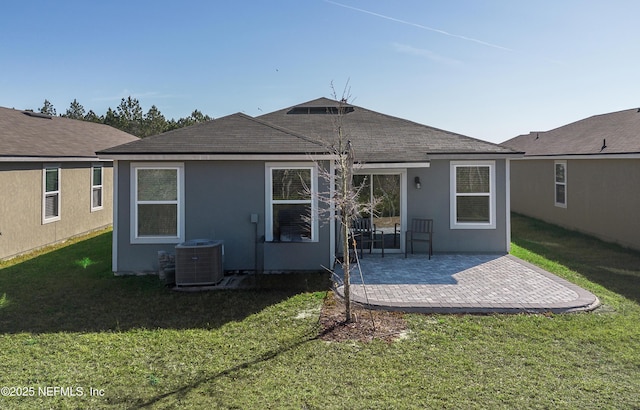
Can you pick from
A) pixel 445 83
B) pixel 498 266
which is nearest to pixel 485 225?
pixel 498 266

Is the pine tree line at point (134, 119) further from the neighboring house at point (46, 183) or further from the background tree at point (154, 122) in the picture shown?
the neighboring house at point (46, 183)

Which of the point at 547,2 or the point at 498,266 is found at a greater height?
the point at 547,2

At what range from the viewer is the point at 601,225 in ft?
41.9

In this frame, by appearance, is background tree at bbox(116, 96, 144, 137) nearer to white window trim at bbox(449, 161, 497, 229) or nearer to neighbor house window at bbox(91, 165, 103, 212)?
neighbor house window at bbox(91, 165, 103, 212)

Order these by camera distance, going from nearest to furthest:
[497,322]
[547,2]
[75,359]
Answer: [75,359]
[497,322]
[547,2]

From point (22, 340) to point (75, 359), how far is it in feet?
3.70

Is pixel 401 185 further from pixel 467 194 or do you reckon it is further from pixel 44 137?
pixel 44 137

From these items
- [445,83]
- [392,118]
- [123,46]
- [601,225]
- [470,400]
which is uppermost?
[123,46]

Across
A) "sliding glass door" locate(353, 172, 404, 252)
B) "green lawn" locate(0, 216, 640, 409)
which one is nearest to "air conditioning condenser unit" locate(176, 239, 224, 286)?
"green lawn" locate(0, 216, 640, 409)

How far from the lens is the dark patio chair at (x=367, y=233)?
1029cm

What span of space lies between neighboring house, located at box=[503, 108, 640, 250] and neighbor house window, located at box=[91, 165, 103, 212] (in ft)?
52.1

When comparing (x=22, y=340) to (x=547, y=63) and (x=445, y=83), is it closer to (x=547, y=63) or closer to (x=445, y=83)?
(x=445, y=83)

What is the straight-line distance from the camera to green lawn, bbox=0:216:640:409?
3.80 meters

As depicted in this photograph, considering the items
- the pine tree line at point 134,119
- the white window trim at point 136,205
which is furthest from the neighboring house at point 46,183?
the pine tree line at point 134,119
